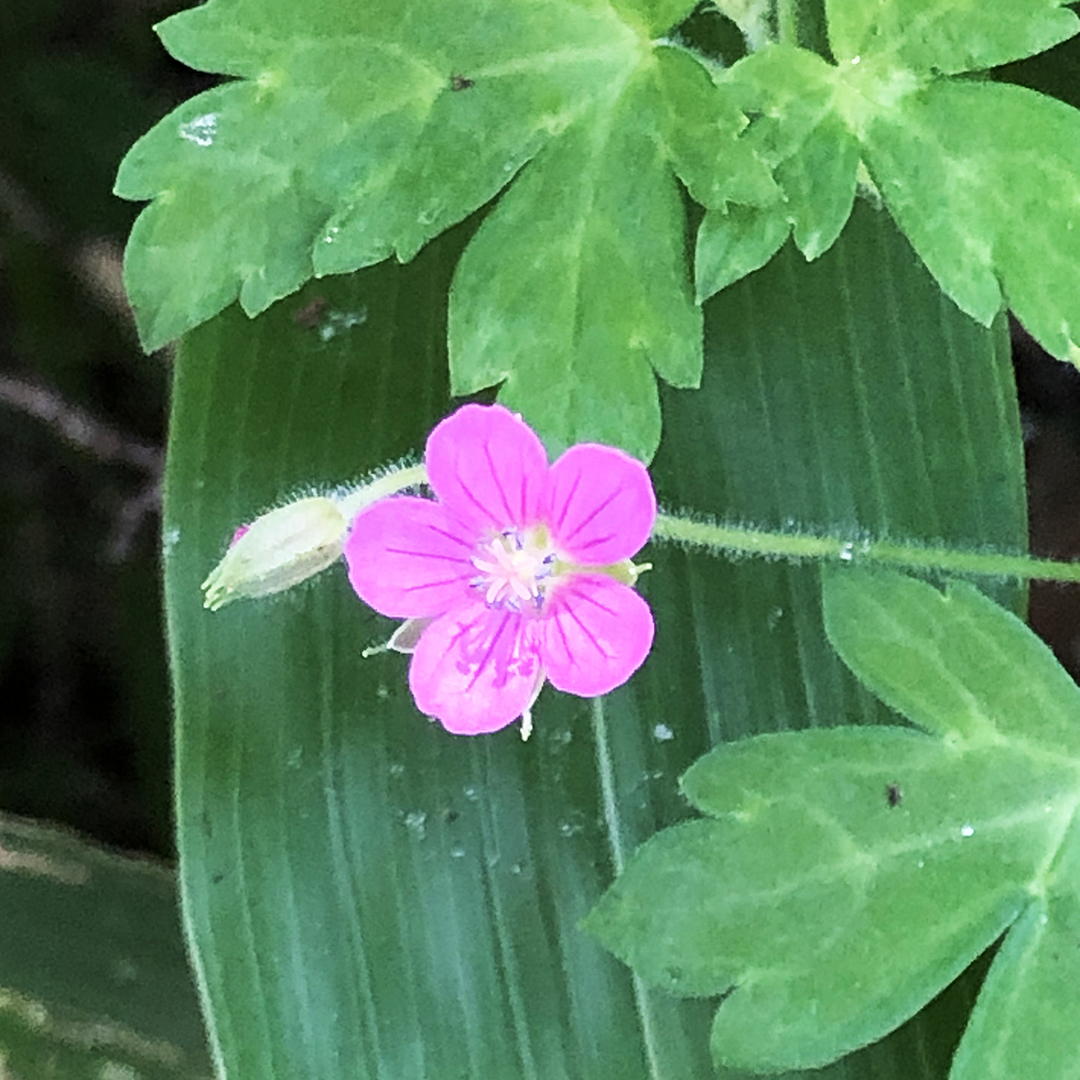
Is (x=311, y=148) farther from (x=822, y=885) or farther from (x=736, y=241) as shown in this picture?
(x=822, y=885)

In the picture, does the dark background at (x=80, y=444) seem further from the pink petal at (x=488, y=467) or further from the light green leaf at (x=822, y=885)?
the pink petal at (x=488, y=467)

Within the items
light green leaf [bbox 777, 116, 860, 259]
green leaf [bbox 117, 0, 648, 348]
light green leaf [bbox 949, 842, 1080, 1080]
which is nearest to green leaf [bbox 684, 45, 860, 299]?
light green leaf [bbox 777, 116, 860, 259]

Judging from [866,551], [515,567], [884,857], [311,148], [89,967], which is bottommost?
[89,967]

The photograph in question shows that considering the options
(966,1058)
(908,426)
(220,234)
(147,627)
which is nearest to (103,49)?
(147,627)

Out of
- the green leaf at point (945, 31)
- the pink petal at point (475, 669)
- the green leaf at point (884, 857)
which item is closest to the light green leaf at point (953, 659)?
the green leaf at point (884, 857)

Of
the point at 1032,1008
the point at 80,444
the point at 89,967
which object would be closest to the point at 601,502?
the point at 1032,1008
